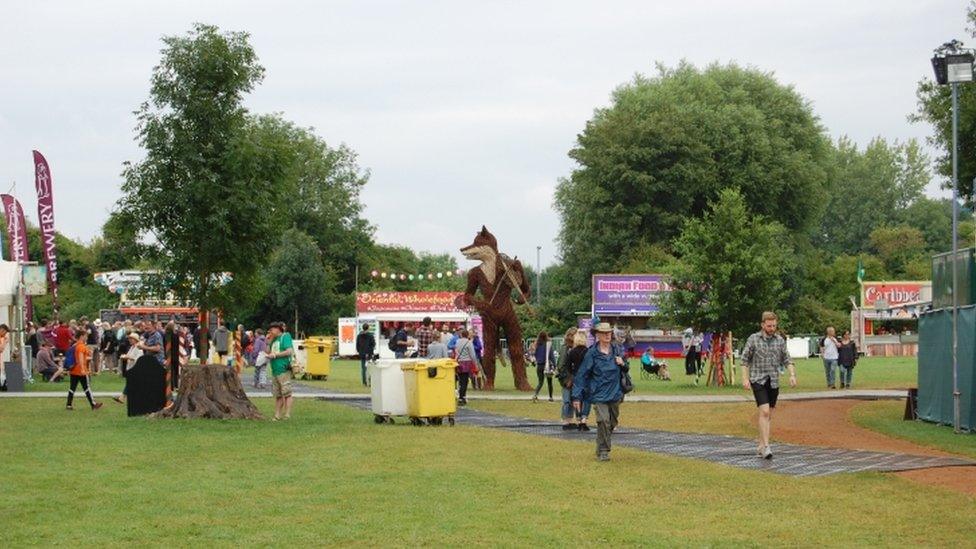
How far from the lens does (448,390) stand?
84.7ft

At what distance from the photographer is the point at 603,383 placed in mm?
19016

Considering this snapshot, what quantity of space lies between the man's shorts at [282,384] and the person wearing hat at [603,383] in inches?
337

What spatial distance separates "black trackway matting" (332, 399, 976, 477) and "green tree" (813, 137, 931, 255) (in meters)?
111

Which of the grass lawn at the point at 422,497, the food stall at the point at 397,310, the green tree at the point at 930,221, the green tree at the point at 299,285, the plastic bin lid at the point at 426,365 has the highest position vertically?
the green tree at the point at 930,221

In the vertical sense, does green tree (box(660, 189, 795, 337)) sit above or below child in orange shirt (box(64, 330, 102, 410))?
above

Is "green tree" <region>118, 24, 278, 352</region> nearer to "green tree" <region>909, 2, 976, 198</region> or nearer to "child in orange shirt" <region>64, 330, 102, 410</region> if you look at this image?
"child in orange shirt" <region>64, 330, 102, 410</region>

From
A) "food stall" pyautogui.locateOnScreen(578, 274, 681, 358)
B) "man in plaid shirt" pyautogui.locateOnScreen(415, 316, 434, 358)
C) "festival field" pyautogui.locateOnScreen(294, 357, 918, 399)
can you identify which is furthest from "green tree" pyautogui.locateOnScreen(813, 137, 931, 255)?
"man in plaid shirt" pyautogui.locateOnScreen(415, 316, 434, 358)

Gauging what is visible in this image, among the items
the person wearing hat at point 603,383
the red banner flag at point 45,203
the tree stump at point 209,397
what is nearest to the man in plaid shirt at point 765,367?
the person wearing hat at point 603,383

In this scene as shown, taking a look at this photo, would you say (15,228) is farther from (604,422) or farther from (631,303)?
(631,303)

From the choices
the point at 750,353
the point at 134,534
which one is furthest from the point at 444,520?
the point at 750,353

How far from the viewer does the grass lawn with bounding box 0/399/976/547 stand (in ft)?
40.6

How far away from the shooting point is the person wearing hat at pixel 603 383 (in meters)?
18.9

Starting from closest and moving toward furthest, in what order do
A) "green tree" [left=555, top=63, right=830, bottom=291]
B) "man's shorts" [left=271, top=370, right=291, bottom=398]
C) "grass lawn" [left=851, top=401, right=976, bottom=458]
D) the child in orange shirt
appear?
"grass lawn" [left=851, top=401, right=976, bottom=458] → "man's shorts" [left=271, top=370, right=291, bottom=398] → the child in orange shirt → "green tree" [left=555, top=63, right=830, bottom=291]

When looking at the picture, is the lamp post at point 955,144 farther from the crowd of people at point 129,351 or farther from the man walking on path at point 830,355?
the man walking on path at point 830,355
